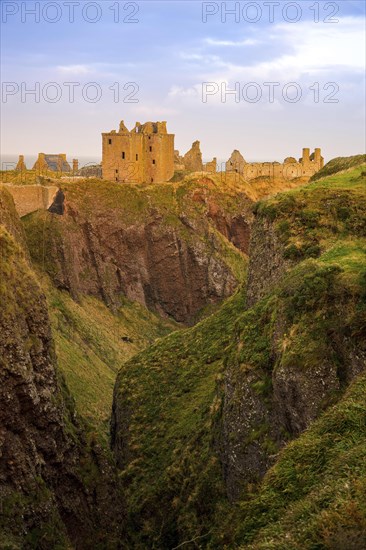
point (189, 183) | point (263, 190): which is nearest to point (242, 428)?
point (189, 183)

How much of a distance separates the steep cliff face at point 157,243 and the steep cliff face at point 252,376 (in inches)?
1355

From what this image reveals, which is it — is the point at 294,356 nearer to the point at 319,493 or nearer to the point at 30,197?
the point at 319,493

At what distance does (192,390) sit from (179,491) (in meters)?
9.24

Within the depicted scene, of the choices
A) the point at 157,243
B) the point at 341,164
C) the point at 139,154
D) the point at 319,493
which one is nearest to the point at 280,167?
the point at 139,154

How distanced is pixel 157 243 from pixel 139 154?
31.2 ft

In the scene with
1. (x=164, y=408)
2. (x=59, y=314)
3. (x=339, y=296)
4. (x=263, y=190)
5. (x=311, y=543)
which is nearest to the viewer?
(x=311, y=543)

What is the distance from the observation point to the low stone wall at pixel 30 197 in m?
77.2

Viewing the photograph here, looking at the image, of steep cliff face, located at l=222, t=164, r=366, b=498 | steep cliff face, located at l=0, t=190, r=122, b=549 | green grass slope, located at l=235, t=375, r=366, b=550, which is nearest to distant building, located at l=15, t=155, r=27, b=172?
steep cliff face, located at l=222, t=164, r=366, b=498

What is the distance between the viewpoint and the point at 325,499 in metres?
17.5

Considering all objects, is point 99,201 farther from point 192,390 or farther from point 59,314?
point 192,390

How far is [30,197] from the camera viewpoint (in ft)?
258

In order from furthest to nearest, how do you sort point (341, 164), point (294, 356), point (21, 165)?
point (21, 165)
point (341, 164)
point (294, 356)

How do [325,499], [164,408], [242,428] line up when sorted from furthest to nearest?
[164,408] < [242,428] < [325,499]

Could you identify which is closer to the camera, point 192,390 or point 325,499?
point 325,499
